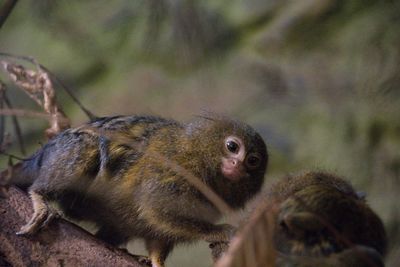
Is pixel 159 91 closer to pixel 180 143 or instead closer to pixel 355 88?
pixel 355 88

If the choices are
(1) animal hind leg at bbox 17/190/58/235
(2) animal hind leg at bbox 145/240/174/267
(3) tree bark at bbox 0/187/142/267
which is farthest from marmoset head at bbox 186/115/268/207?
(1) animal hind leg at bbox 17/190/58/235

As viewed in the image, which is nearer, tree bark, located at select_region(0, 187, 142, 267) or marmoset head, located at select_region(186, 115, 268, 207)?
tree bark, located at select_region(0, 187, 142, 267)

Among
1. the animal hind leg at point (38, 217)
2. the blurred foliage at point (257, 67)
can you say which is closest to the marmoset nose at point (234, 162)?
the animal hind leg at point (38, 217)

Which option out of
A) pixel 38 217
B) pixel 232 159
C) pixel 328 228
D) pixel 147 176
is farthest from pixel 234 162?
pixel 328 228

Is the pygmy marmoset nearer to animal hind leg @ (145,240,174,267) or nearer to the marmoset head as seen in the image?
the marmoset head

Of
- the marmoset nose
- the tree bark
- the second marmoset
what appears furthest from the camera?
the marmoset nose

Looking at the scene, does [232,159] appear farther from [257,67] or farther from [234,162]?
[257,67]
